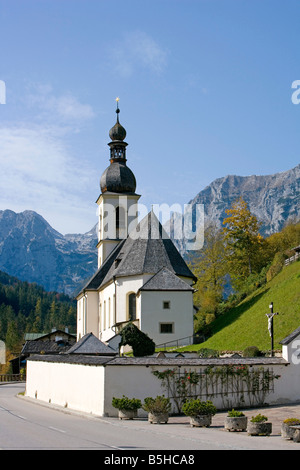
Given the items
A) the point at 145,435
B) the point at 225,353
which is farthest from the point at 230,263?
the point at 145,435

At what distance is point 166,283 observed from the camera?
164 ft

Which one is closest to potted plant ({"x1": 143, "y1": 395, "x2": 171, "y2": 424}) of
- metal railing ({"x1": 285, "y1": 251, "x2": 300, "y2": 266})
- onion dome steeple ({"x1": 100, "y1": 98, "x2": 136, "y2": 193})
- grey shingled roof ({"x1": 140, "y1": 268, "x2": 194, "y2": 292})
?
grey shingled roof ({"x1": 140, "y1": 268, "x2": 194, "y2": 292})

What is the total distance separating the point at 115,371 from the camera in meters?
23.9

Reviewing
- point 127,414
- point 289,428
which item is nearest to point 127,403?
point 127,414

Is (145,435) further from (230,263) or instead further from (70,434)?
(230,263)

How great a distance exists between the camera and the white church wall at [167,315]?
48.5 metres

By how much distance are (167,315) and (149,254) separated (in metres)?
7.37

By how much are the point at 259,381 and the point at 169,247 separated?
103ft

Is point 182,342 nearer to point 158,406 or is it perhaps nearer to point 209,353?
point 209,353

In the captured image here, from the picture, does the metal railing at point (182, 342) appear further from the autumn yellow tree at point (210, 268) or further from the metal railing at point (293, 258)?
the autumn yellow tree at point (210, 268)

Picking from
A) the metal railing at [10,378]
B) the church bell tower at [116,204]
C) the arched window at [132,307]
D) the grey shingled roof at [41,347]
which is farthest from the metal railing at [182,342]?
the grey shingled roof at [41,347]

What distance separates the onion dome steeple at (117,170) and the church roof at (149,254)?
12379 millimetres

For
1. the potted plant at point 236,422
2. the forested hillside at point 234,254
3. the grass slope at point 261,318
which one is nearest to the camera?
the potted plant at point 236,422

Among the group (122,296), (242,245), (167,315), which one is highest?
(242,245)
